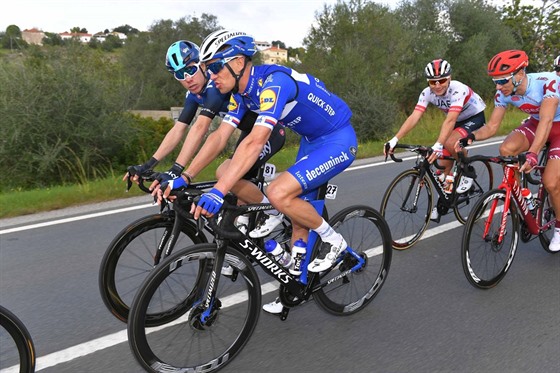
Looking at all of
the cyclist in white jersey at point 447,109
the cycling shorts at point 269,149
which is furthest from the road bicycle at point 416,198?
the cycling shorts at point 269,149

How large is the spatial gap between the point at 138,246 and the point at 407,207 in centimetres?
296

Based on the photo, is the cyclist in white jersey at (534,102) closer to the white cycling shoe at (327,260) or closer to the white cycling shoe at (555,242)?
the white cycling shoe at (555,242)

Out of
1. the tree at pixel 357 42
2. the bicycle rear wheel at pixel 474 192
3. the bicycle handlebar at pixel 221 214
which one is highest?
the tree at pixel 357 42

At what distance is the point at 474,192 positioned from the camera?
560 cm

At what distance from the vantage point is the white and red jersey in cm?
515

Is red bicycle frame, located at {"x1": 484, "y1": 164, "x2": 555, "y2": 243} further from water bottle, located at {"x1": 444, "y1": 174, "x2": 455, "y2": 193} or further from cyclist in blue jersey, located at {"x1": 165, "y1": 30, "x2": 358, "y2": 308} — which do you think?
cyclist in blue jersey, located at {"x1": 165, "y1": 30, "x2": 358, "y2": 308}

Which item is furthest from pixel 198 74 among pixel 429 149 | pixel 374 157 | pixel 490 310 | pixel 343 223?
pixel 374 157

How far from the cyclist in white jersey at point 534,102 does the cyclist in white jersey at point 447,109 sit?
0.45m

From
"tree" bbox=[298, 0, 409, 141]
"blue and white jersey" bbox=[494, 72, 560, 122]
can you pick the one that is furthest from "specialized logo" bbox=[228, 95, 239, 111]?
"tree" bbox=[298, 0, 409, 141]

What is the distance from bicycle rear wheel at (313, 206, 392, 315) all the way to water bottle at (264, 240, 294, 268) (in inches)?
14.2

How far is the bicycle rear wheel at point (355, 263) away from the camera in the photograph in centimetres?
338

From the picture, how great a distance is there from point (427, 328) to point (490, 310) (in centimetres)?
63

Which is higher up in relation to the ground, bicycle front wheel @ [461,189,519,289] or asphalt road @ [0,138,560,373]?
bicycle front wheel @ [461,189,519,289]

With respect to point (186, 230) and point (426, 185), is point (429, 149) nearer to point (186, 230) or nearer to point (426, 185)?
point (426, 185)
